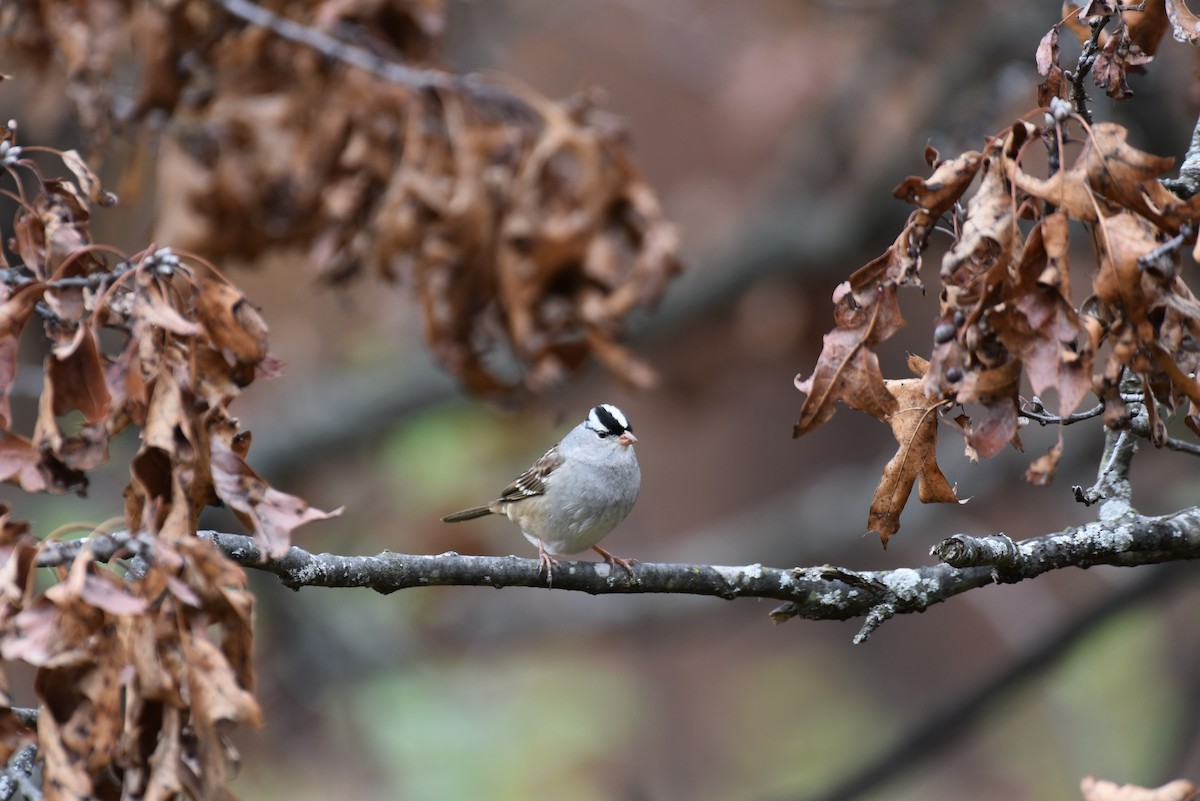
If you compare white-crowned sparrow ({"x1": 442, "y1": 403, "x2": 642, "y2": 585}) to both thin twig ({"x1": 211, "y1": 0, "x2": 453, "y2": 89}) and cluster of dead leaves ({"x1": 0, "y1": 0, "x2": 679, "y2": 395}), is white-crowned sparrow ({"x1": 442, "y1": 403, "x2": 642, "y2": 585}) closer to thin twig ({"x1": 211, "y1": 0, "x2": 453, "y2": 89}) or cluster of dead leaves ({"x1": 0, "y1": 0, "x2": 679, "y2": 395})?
cluster of dead leaves ({"x1": 0, "y1": 0, "x2": 679, "y2": 395})

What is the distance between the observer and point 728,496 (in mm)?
11781

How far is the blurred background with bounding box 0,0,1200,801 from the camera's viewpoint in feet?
21.3

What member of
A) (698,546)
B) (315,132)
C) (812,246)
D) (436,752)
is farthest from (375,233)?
(436,752)

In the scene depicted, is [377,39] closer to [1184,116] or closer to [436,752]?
[1184,116]

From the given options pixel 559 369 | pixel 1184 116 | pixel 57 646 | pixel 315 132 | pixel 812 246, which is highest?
pixel 1184 116

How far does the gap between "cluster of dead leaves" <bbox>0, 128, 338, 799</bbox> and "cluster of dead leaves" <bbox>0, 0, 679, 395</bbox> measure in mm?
1530

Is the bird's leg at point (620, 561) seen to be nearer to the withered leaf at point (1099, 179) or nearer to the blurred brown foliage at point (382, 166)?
the blurred brown foliage at point (382, 166)

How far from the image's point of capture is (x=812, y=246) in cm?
757

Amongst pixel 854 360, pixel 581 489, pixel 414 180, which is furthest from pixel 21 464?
pixel 581 489

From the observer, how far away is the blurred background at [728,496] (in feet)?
21.3

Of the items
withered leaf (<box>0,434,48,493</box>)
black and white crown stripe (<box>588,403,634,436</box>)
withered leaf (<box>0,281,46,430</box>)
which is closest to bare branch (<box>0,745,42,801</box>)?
withered leaf (<box>0,434,48,493</box>)

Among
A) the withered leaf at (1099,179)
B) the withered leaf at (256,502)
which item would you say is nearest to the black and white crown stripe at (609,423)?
the withered leaf at (256,502)

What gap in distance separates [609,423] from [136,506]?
9.95ft

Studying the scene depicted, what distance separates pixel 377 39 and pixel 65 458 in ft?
8.31
